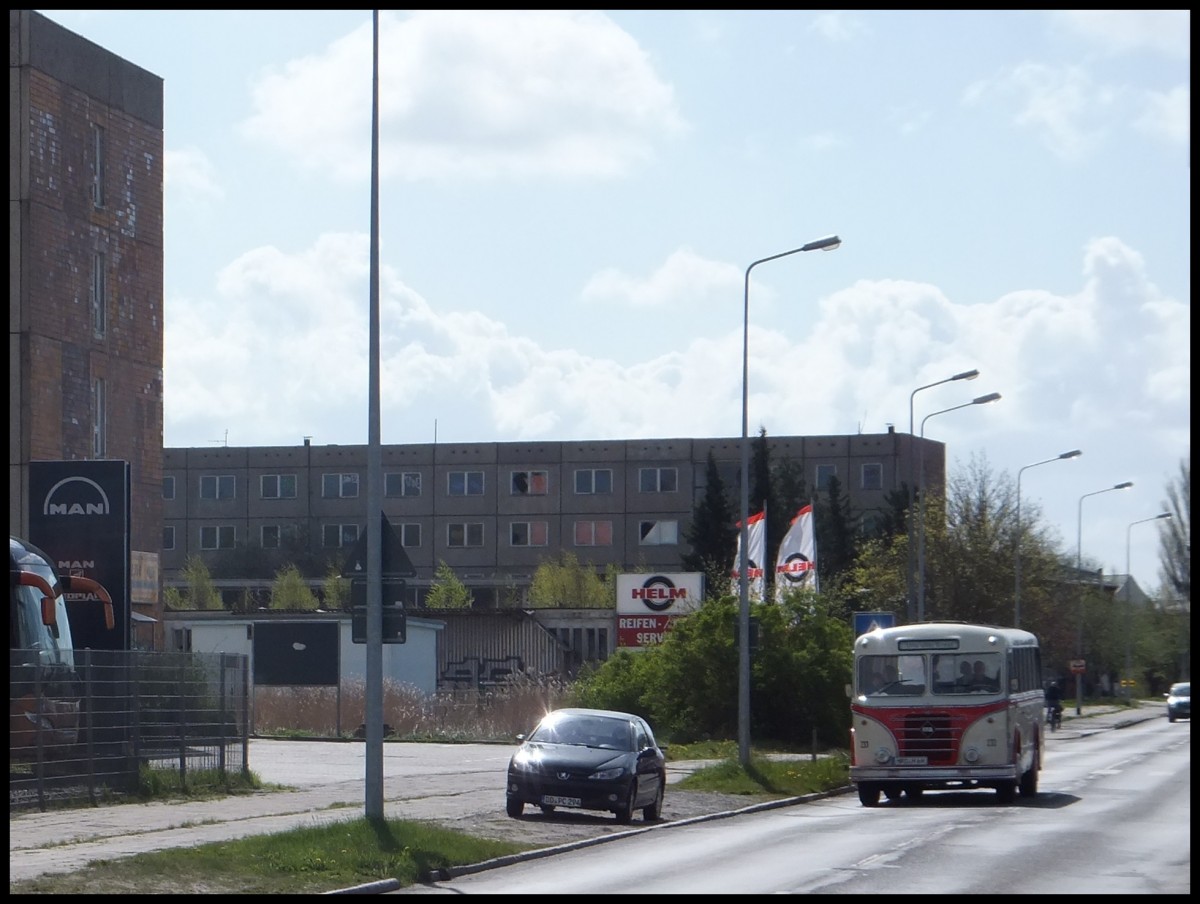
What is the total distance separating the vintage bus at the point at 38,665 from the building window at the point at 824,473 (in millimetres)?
78540

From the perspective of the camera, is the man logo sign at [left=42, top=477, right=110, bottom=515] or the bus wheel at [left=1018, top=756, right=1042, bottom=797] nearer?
the bus wheel at [left=1018, top=756, right=1042, bottom=797]

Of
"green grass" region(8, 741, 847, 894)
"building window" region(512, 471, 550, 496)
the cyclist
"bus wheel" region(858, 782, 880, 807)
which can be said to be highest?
"building window" region(512, 471, 550, 496)

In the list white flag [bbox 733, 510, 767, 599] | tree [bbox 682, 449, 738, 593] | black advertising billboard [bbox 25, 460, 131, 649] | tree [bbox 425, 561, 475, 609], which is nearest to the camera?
black advertising billboard [bbox 25, 460, 131, 649]

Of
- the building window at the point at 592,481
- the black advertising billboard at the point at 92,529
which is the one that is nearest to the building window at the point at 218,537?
the building window at the point at 592,481

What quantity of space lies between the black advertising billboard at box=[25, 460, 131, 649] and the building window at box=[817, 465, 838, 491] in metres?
74.9

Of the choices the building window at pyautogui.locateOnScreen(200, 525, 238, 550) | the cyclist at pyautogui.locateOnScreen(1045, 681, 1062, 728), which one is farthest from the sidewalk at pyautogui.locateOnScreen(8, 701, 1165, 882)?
the building window at pyautogui.locateOnScreen(200, 525, 238, 550)

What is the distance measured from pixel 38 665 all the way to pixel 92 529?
309 inches

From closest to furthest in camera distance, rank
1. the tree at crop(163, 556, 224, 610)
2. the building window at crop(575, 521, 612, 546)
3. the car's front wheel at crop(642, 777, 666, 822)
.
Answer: the car's front wheel at crop(642, 777, 666, 822)
the tree at crop(163, 556, 224, 610)
the building window at crop(575, 521, 612, 546)

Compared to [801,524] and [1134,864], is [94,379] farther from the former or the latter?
[1134,864]

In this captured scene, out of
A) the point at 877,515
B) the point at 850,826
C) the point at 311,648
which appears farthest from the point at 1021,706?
the point at 877,515

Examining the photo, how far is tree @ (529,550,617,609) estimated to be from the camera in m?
94.4

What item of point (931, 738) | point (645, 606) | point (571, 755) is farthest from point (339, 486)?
point (571, 755)

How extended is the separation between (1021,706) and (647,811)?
734 cm

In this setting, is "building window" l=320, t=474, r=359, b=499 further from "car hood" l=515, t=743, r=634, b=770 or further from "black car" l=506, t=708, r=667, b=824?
"car hood" l=515, t=743, r=634, b=770
